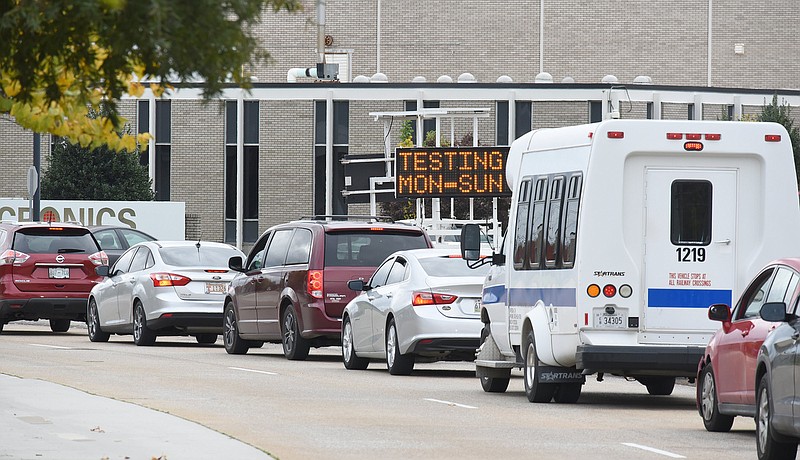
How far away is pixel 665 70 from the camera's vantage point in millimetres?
65625

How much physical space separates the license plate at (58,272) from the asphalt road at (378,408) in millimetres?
4247

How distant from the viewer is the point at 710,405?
13.5m

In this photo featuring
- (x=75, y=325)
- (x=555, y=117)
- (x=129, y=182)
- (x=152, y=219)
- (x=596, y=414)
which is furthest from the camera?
(x=555, y=117)

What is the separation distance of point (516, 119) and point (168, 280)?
33.7 meters

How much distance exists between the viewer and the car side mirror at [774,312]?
36.1 feet

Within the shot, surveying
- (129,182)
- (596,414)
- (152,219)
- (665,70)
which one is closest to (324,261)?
(596,414)

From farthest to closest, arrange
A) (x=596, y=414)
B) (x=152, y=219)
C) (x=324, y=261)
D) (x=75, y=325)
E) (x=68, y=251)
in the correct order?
(x=152, y=219) → (x=75, y=325) → (x=68, y=251) → (x=324, y=261) → (x=596, y=414)

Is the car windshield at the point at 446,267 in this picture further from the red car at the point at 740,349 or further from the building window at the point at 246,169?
the building window at the point at 246,169

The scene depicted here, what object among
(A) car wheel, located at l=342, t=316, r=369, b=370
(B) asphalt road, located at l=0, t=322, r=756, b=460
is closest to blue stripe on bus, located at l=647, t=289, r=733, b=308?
(B) asphalt road, located at l=0, t=322, r=756, b=460

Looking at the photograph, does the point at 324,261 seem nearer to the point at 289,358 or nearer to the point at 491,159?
the point at 289,358

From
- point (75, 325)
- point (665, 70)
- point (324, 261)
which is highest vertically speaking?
point (665, 70)

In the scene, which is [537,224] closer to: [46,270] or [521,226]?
[521,226]

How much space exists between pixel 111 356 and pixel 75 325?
12.2 metres

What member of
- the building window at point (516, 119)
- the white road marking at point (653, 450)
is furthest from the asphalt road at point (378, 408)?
the building window at point (516, 119)
